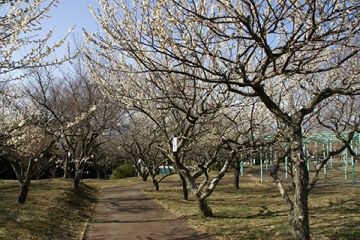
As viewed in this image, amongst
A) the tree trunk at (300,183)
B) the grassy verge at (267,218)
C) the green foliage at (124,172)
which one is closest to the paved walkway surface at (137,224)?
the grassy verge at (267,218)

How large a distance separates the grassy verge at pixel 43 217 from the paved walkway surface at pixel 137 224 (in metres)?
0.52

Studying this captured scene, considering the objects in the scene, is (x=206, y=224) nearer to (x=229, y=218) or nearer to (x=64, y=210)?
(x=229, y=218)

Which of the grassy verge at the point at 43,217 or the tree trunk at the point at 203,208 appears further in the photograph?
the tree trunk at the point at 203,208

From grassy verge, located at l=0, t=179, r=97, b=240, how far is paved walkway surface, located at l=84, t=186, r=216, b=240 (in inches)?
20.4

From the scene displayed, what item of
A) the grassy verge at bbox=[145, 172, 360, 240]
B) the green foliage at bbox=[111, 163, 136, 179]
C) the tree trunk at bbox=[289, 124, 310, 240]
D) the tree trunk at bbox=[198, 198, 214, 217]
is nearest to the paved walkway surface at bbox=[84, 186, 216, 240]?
the grassy verge at bbox=[145, 172, 360, 240]

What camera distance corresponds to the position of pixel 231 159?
1380 cm

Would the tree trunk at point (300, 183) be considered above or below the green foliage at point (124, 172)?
below

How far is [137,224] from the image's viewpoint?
44.3 ft

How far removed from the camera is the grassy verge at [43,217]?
36.7 ft

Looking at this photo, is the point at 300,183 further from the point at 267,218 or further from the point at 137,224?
the point at 137,224

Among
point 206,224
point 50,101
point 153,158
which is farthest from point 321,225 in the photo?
point 153,158

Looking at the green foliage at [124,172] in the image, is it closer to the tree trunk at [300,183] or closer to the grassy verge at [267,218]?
the grassy verge at [267,218]

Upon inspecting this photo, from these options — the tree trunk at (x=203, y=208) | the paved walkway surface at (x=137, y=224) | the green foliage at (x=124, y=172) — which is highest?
the green foliage at (x=124, y=172)

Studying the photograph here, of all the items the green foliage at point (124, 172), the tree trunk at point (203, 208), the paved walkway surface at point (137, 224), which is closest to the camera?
the paved walkway surface at point (137, 224)
